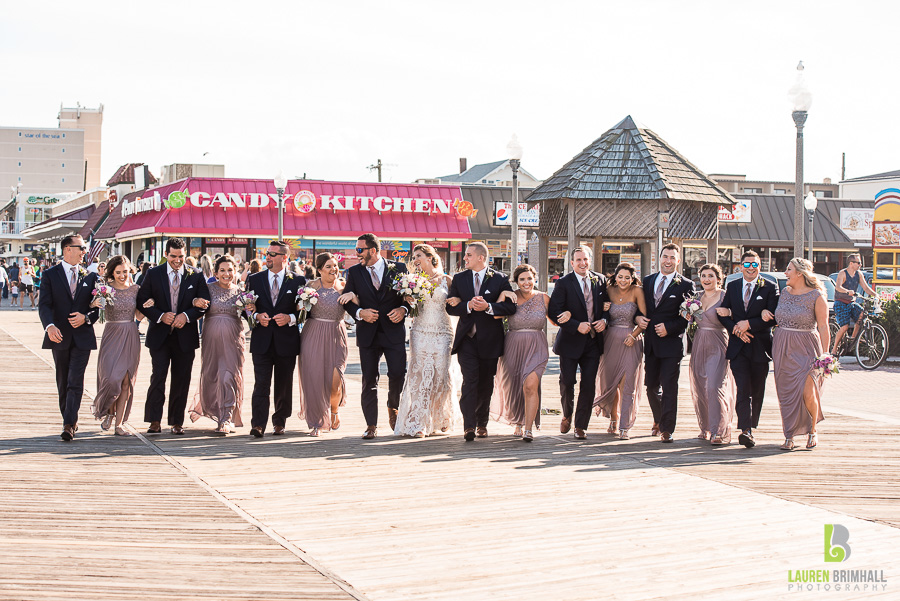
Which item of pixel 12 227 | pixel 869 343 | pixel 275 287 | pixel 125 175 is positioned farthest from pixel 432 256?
pixel 12 227

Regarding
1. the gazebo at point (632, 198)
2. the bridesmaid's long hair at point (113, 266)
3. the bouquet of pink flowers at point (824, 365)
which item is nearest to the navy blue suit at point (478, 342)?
the bouquet of pink flowers at point (824, 365)

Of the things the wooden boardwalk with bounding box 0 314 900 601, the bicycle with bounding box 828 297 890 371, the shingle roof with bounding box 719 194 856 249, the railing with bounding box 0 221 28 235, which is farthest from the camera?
the railing with bounding box 0 221 28 235

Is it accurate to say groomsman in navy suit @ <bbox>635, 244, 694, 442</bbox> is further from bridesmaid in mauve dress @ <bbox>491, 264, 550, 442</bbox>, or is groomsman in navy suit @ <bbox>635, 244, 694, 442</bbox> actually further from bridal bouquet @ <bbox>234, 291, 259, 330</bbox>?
bridal bouquet @ <bbox>234, 291, 259, 330</bbox>

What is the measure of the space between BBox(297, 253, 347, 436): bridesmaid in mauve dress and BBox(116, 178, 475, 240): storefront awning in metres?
28.1

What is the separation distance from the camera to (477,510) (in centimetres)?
728

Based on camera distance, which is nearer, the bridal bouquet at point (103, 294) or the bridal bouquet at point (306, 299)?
the bridal bouquet at point (103, 294)

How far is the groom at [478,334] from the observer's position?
409 inches

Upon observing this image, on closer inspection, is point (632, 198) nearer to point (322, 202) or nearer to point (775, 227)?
point (322, 202)

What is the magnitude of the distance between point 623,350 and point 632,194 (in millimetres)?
9768

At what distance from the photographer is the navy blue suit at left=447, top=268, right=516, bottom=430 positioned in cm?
1040

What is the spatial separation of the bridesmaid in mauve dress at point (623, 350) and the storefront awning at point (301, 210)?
2938 centimetres

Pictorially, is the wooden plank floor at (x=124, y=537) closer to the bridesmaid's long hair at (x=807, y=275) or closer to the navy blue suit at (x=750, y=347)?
the navy blue suit at (x=750, y=347)

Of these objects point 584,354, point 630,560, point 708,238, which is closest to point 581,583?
point 630,560

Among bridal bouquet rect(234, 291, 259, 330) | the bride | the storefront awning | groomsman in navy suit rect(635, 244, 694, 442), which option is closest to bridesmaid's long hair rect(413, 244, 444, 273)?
the bride
